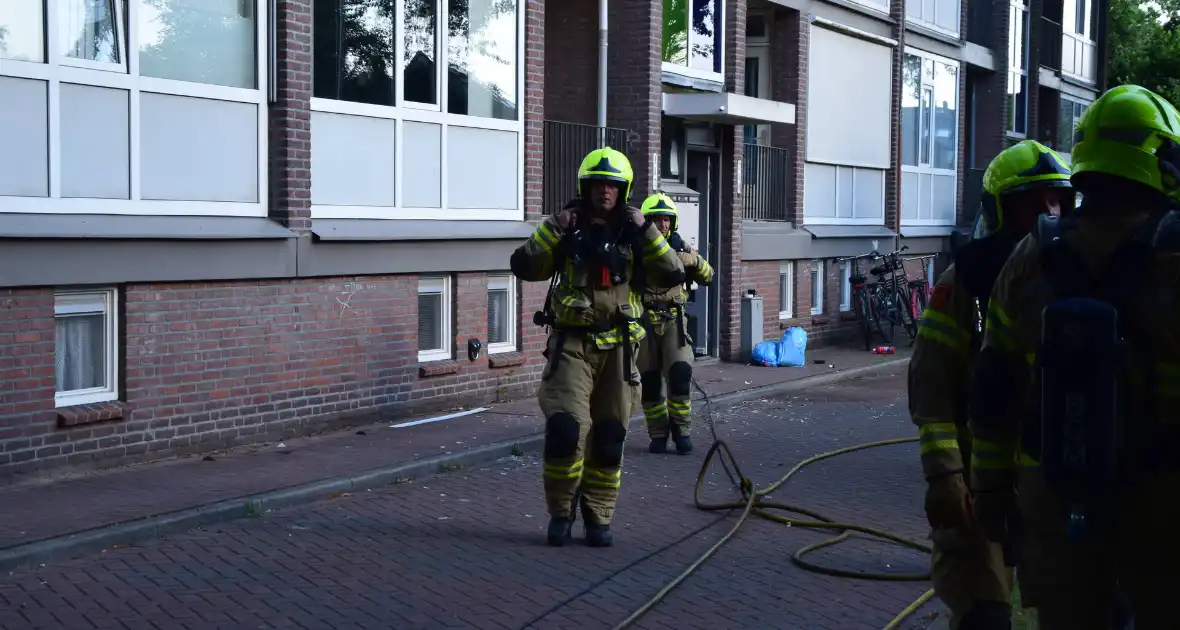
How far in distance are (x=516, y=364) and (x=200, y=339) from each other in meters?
4.18

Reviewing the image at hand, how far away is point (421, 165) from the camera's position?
41.9ft

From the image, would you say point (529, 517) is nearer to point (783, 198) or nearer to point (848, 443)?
point (848, 443)

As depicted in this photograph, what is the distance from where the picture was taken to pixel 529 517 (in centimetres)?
863

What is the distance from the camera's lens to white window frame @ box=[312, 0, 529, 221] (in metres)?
12.0

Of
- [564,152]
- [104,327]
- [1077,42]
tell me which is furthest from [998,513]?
[1077,42]

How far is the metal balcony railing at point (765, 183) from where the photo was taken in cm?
1900

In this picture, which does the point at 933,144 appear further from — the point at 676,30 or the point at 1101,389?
the point at 1101,389

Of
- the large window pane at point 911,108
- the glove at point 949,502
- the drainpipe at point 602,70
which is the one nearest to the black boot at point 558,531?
the glove at point 949,502

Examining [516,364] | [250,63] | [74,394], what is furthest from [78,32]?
[516,364]

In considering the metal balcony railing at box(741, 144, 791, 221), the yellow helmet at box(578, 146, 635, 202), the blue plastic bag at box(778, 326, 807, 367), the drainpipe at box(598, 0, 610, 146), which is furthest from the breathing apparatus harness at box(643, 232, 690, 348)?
the metal balcony railing at box(741, 144, 791, 221)

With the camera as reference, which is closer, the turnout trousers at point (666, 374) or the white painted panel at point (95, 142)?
the white painted panel at point (95, 142)

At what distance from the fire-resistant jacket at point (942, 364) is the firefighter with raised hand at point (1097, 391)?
0.70 meters

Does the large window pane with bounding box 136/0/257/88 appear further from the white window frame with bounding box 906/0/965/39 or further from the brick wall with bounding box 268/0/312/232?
the white window frame with bounding box 906/0/965/39

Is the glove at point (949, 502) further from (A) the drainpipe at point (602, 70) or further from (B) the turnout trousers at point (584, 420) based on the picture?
(A) the drainpipe at point (602, 70)
